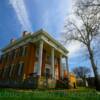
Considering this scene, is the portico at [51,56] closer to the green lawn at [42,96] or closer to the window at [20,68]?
the window at [20,68]

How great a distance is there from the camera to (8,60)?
28.1 meters

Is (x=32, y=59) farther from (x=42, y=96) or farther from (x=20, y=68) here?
(x=42, y=96)

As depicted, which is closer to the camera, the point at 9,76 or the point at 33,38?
the point at 33,38

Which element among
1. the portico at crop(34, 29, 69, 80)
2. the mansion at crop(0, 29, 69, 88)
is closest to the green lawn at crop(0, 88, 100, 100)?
the mansion at crop(0, 29, 69, 88)

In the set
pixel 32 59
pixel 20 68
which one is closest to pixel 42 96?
pixel 32 59

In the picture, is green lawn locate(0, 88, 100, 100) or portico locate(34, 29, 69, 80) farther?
portico locate(34, 29, 69, 80)

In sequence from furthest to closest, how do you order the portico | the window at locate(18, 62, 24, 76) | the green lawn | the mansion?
the portico
the window at locate(18, 62, 24, 76)
the mansion
the green lawn

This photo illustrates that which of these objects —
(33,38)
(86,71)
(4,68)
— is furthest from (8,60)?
(86,71)

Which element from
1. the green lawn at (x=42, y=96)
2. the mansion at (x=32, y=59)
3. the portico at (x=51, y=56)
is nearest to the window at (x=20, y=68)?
the mansion at (x=32, y=59)

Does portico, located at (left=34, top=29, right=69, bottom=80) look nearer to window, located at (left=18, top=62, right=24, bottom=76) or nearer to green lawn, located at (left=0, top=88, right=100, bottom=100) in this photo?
window, located at (left=18, top=62, right=24, bottom=76)

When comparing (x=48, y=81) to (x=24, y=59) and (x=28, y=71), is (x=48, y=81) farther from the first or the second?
(x=24, y=59)

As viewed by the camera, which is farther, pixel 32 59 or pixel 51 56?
pixel 51 56

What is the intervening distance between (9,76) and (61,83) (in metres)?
9.88

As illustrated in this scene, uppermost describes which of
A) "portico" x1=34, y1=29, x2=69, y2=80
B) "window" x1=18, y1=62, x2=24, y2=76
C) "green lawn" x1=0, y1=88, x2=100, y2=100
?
"portico" x1=34, y1=29, x2=69, y2=80
